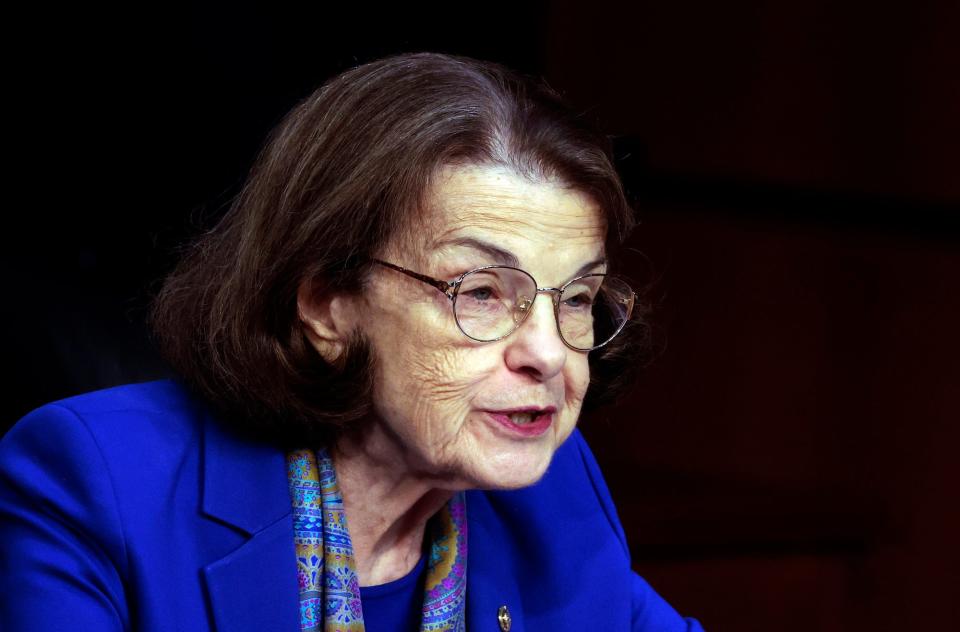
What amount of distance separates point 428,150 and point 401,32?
1.55m

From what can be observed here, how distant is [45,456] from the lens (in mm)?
1557

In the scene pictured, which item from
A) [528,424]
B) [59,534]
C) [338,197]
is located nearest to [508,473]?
[528,424]

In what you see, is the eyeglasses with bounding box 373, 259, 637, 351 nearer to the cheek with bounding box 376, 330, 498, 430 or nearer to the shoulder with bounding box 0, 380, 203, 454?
the cheek with bounding box 376, 330, 498, 430

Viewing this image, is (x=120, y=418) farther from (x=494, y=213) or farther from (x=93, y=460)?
(x=494, y=213)

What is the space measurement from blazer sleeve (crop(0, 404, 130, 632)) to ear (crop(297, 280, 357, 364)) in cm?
32

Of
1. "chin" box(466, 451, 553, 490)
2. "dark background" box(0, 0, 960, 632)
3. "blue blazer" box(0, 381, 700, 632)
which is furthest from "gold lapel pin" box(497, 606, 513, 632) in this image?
"dark background" box(0, 0, 960, 632)

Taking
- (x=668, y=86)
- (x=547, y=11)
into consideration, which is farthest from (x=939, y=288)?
(x=547, y=11)

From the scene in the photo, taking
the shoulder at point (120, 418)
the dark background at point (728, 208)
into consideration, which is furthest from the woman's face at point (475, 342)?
the dark background at point (728, 208)

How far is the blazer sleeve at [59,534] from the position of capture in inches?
58.2

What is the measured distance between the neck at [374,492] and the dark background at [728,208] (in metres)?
1.00

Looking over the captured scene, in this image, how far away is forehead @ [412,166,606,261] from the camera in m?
1.63

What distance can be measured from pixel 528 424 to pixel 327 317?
0.97 ft

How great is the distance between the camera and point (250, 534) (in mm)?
1628

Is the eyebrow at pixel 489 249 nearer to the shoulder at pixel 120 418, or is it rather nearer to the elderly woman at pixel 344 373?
the elderly woman at pixel 344 373
